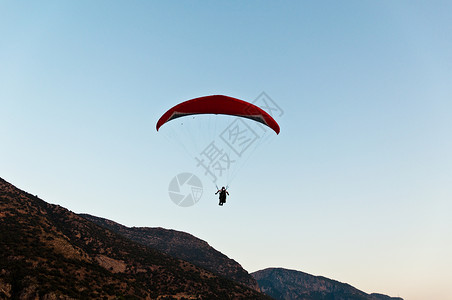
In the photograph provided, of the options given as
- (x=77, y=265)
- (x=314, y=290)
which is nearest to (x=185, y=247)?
(x=77, y=265)

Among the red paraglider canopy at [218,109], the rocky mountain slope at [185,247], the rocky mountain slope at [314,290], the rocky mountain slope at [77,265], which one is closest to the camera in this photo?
the red paraglider canopy at [218,109]

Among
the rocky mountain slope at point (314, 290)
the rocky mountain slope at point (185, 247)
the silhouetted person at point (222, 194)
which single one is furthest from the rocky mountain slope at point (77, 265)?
the rocky mountain slope at point (314, 290)

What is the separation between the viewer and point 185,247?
99.5 metres

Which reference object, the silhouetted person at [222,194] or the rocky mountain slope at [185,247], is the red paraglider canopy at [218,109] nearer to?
the silhouetted person at [222,194]

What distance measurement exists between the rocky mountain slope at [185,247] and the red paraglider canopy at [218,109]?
233 ft

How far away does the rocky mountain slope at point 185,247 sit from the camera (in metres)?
90.6

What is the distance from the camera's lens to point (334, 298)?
17950 cm

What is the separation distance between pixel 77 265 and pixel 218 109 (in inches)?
1000

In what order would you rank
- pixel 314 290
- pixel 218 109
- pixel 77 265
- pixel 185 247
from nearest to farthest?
1. pixel 218 109
2. pixel 77 265
3. pixel 185 247
4. pixel 314 290

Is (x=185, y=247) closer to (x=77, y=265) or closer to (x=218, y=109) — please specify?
(x=77, y=265)

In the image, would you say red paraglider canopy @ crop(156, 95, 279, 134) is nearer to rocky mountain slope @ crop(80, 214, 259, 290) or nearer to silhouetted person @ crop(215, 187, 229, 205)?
silhouetted person @ crop(215, 187, 229, 205)

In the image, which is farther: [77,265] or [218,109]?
[77,265]

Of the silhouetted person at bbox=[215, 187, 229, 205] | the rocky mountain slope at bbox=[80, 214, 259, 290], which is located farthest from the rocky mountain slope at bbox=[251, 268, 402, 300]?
the silhouetted person at bbox=[215, 187, 229, 205]

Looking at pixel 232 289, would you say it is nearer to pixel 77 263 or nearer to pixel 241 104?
pixel 77 263
